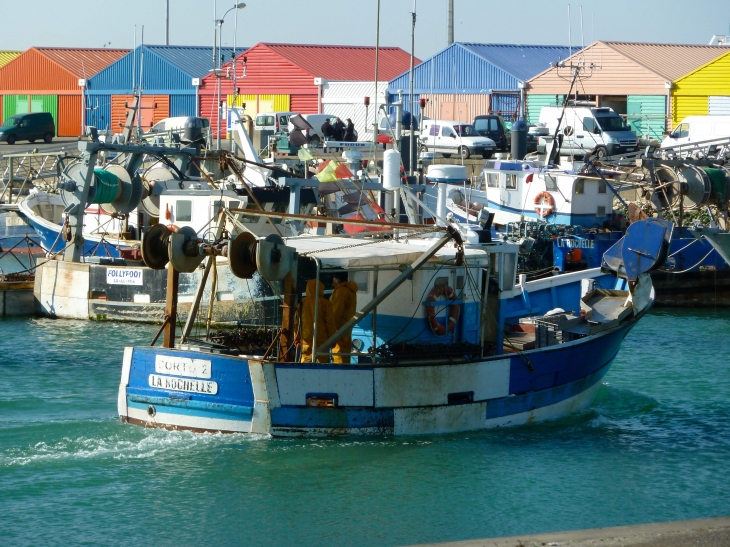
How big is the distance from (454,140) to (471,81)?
7.77 meters

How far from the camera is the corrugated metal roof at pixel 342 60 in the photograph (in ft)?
156

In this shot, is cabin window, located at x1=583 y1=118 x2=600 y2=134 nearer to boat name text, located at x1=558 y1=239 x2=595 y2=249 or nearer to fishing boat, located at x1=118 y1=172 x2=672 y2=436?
boat name text, located at x1=558 y1=239 x2=595 y2=249

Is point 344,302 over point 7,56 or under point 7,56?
under

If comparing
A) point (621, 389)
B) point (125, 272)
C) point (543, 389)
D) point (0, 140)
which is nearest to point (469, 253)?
point (543, 389)

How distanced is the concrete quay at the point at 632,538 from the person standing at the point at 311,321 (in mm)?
4156

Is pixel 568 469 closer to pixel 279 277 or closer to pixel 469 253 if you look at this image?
pixel 469 253

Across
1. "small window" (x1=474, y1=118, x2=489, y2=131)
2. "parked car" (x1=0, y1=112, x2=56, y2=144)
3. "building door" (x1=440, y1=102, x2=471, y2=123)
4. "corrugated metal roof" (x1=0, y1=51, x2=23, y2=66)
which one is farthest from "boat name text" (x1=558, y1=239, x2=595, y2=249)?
"corrugated metal roof" (x1=0, y1=51, x2=23, y2=66)

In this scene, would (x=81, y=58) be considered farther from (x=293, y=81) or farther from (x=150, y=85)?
(x=293, y=81)

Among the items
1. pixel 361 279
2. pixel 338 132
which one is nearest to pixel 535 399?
pixel 361 279

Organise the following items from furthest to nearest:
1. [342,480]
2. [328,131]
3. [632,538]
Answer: [328,131], [342,480], [632,538]

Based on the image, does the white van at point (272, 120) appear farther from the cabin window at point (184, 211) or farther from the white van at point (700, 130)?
the cabin window at point (184, 211)

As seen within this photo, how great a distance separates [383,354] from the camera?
38.1ft

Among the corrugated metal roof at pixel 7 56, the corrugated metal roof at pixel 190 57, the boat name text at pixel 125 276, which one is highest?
the corrugated metal roof at pixel 7 56

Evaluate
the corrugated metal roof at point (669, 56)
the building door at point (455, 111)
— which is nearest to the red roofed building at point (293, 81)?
the building door at point (455, 111)
